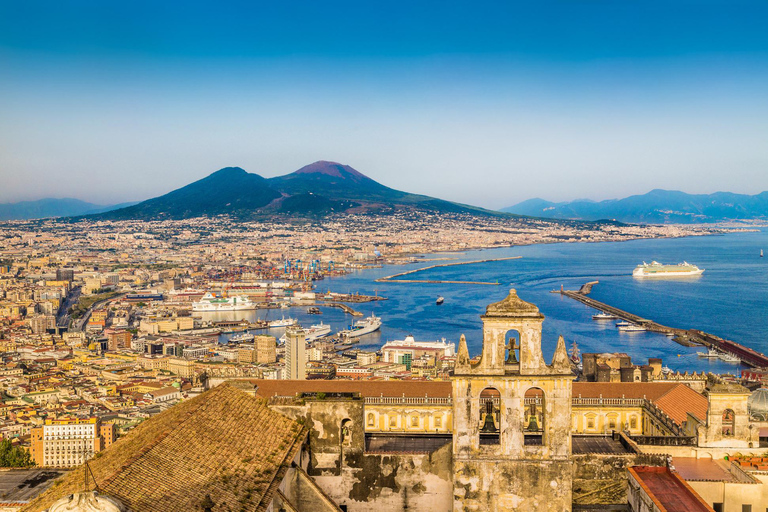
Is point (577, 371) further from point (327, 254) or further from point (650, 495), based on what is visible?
point (327, 254)

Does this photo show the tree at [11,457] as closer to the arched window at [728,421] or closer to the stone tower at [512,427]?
the stone tower at [512,427]

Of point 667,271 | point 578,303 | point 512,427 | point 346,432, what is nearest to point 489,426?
point 512,427

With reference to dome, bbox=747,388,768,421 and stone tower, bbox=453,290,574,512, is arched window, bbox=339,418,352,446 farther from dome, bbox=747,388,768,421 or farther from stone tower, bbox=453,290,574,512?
dome, bbox=747,388,768,421

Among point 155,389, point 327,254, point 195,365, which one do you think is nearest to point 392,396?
point 155,389

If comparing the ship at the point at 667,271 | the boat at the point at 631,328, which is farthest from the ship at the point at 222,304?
the ship at the point at 667,271

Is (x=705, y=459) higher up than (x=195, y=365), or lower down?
higher up

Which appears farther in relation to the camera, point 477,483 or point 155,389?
point 155,389

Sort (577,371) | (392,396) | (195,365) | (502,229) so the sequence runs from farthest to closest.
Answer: (502,229), (195,365), (577,371), (392,396)
